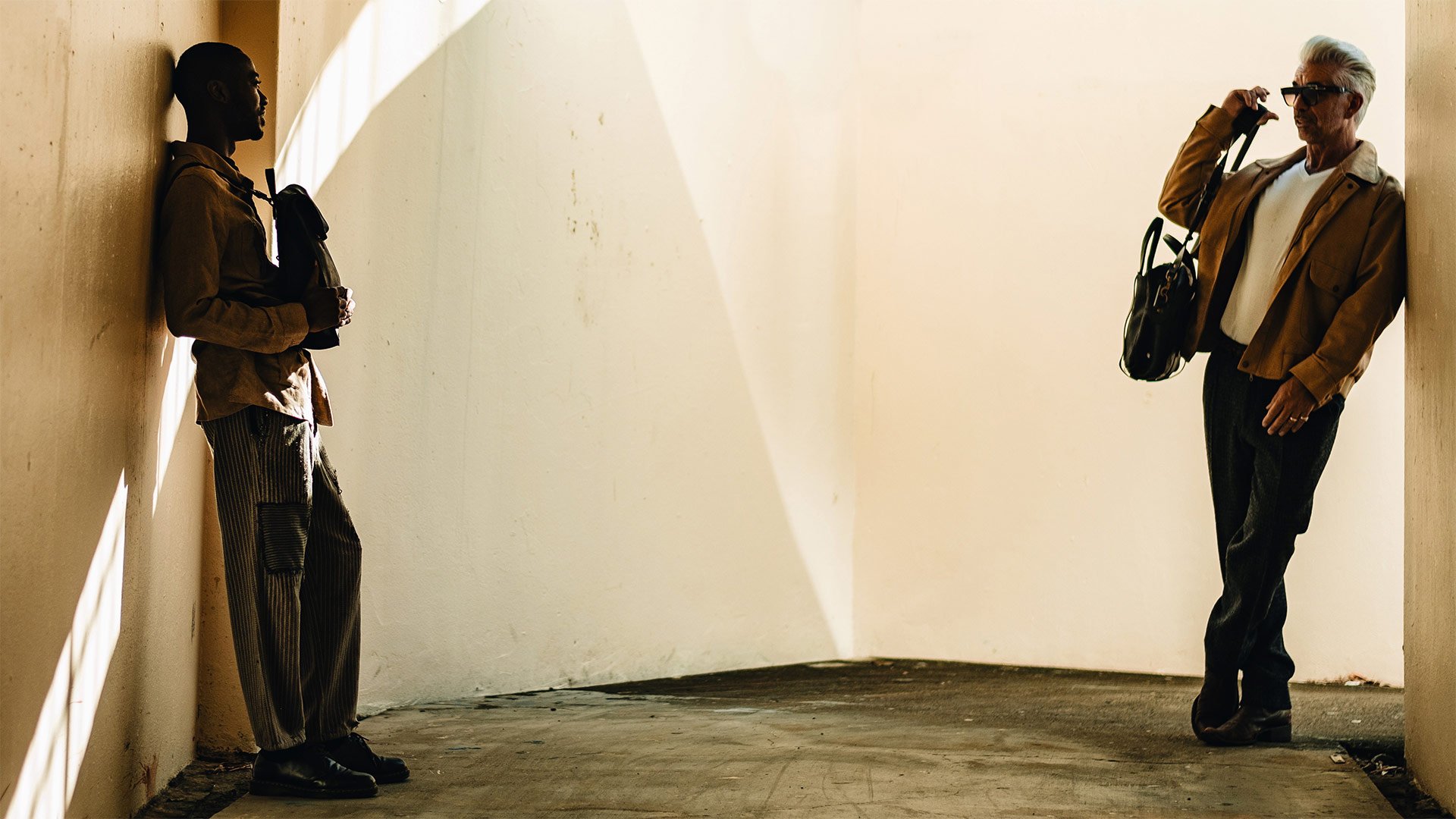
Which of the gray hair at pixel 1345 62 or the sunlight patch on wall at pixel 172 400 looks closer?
the sunlight patch on wall at pixel 172 400

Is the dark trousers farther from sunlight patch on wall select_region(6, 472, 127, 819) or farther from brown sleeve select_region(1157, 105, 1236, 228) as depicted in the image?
sunlight patch on wall select_region(6, 472, 127, 819)

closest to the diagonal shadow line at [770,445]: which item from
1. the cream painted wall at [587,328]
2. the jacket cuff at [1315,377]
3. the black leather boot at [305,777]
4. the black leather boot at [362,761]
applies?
the cream painted wall at [587,328]

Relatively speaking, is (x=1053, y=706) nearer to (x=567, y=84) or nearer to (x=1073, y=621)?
(x=1073, y=621)

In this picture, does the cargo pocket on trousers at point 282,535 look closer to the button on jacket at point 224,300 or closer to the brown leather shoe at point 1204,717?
the button on jacket at point 224,300

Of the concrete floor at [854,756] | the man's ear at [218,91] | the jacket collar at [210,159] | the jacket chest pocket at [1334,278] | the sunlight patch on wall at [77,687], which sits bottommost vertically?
the concrete floor at [854,756]

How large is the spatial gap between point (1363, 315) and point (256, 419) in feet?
7.61

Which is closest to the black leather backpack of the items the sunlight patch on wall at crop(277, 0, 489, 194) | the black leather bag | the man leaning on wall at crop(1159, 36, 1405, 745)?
the sunlight patch on wall at crop(277, 0, 489, 194)

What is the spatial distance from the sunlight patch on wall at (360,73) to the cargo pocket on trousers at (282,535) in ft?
3.25

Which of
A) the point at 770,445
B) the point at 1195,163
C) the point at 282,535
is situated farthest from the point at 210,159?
the point at 770,445

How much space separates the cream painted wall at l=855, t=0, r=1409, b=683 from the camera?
452cm

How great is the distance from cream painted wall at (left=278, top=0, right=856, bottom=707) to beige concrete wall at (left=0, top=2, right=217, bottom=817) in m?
0.71

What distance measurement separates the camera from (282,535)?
2451 mm

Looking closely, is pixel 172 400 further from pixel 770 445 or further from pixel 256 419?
pixel 770 445

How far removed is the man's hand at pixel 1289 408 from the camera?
9.67ft
